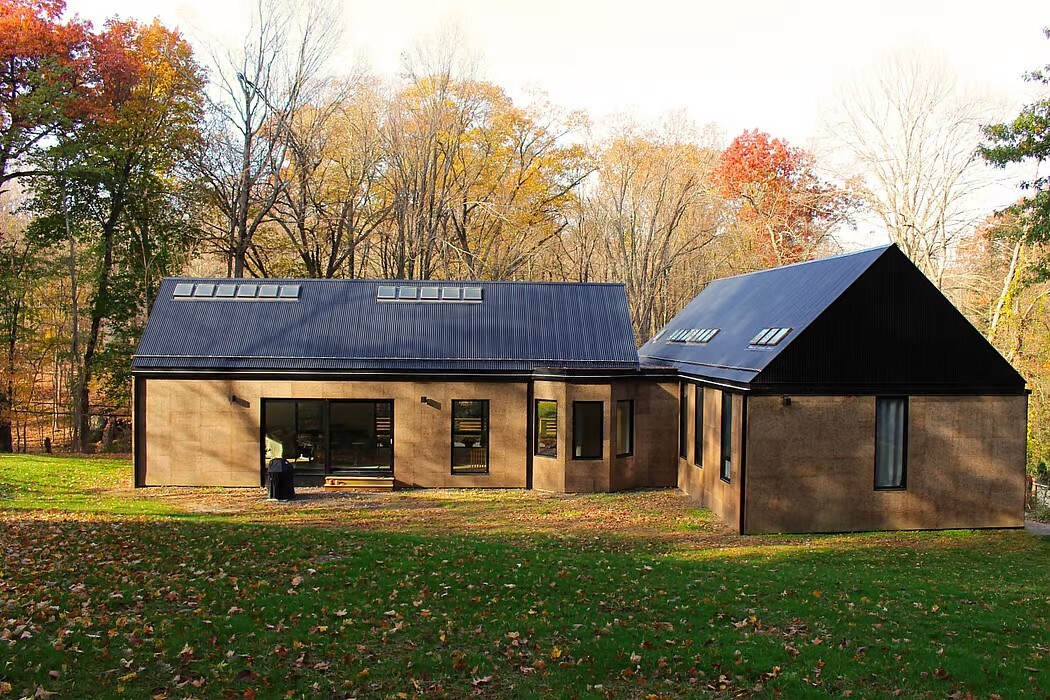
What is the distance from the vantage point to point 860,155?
3366 centimetres

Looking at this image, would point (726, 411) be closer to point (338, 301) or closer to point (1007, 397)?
point (1007, 397)

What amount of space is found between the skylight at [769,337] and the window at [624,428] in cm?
406

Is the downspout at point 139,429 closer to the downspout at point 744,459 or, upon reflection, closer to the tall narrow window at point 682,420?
the tall narrow window at point 682,420

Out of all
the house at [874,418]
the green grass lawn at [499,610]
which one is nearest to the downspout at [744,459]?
the house at [874,418]

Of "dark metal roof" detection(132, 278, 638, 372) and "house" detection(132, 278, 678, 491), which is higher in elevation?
"dark metal roof" detection(132, 278, 638, 372)

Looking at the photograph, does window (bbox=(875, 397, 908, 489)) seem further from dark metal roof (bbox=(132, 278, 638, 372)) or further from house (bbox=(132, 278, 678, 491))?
dark metal roof (bbox=(132, 278, 638, 372))

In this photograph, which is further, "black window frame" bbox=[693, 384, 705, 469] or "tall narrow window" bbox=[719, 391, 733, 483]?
"black window frame" bbox=[693, 384, 705, 469]

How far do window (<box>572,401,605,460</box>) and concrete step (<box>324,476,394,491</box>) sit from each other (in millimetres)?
5006

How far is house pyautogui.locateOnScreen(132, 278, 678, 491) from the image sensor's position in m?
20.5

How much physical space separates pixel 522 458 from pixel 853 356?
28.8 ft

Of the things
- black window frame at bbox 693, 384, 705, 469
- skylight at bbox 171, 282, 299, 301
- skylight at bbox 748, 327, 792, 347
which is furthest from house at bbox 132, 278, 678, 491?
skylight at bbox 748, 327, 792, 347

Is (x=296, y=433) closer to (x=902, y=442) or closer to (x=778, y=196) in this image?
(x=902, y=442)

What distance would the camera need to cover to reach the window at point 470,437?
2102cm

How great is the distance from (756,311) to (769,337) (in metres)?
2.50
